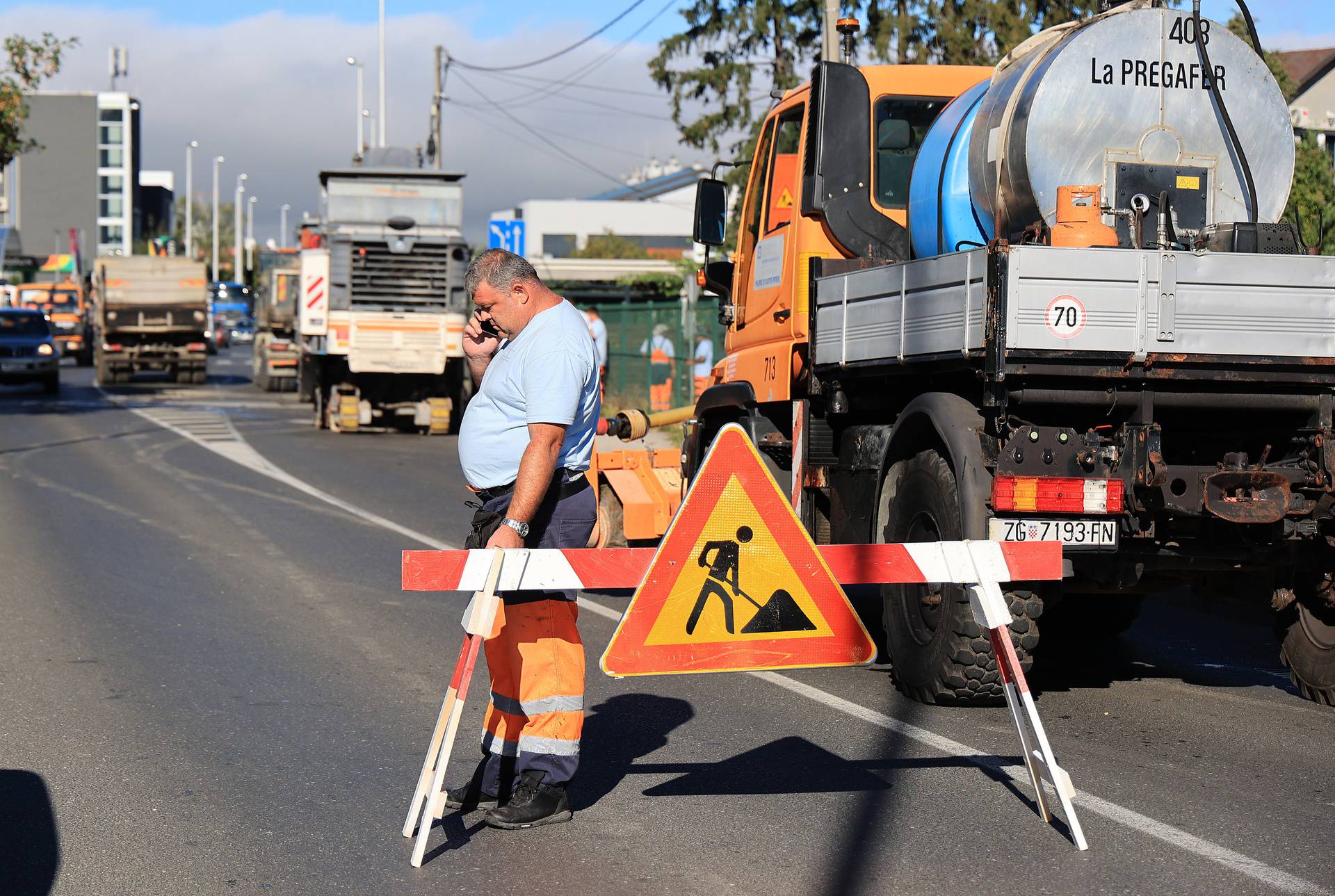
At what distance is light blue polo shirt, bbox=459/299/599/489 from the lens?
5195mm

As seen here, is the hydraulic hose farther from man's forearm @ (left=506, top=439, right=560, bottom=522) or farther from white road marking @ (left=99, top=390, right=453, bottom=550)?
white road marking @ (left=99, top=390, right=453, bottom=550)

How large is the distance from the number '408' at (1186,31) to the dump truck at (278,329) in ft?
88.0

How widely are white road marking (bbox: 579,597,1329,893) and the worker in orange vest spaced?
17.5m

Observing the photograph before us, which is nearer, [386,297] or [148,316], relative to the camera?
[386,297]

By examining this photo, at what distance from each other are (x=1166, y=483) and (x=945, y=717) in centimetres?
139

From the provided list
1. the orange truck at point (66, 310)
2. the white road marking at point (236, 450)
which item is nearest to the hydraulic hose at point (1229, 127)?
the white road marking at point (236, 450)

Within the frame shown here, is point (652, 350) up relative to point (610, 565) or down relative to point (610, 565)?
up

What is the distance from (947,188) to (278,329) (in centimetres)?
2925

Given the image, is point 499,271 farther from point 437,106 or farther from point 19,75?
point 437,106

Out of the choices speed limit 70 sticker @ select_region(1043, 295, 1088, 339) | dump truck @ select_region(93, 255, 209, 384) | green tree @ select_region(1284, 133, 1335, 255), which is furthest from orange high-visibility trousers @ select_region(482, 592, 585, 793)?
dump truck @ select_region(93, 255, 209, 384)

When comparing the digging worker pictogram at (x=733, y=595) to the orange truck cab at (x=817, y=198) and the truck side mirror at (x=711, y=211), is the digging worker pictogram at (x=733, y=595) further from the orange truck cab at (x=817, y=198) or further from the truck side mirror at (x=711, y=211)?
the truck side mirror at (x=711, y=211)

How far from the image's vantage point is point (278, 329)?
3547 centimetres

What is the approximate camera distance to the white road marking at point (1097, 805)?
482 cm

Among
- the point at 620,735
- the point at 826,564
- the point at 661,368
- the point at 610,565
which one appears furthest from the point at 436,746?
the point at 661,368
